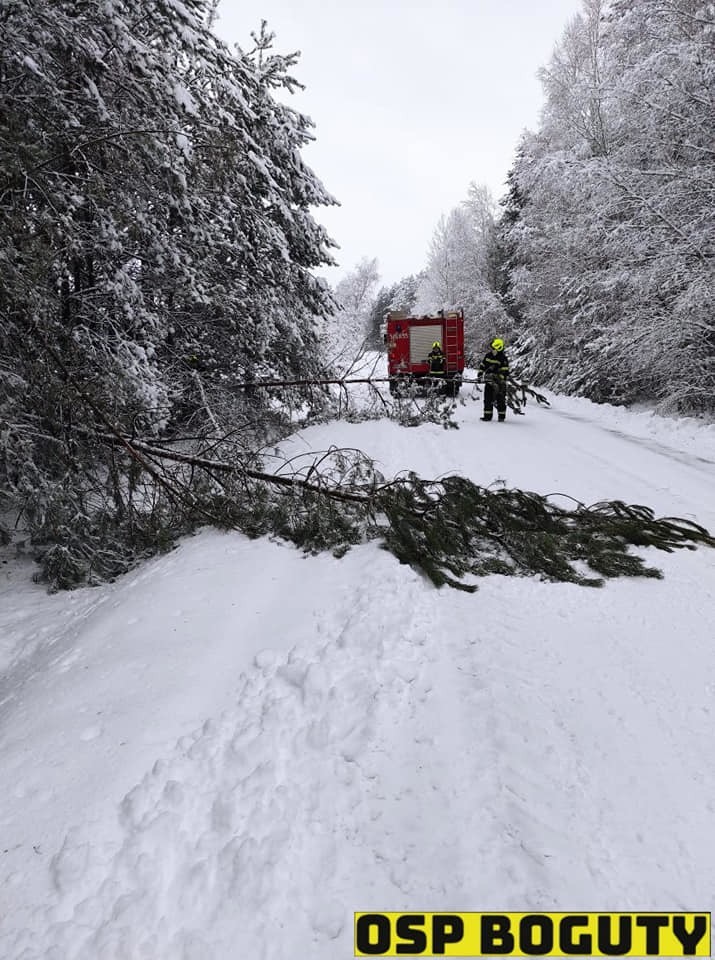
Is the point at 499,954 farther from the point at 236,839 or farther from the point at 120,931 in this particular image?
the point at 120,931

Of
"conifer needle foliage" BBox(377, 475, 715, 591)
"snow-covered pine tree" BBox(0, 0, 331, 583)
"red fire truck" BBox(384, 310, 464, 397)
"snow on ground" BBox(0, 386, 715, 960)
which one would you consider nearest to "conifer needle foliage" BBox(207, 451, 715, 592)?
"conifer needle foliage" BBox(377, 475, 715, 591)

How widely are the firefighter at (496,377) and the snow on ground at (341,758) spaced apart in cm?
714

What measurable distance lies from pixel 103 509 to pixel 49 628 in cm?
123

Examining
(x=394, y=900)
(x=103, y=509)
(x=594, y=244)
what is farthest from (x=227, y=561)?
(x=594, y=244)

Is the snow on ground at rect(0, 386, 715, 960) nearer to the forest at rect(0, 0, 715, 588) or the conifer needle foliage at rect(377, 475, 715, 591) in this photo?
the conifer needle foliage at rect(377, 475, 715, 591)

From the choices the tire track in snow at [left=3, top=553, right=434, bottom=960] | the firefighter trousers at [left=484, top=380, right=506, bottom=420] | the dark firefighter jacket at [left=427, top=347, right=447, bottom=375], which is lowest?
the tire track in snow at [left=3, top=553, right=434, bottom=960]

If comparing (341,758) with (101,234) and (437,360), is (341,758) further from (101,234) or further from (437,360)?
(437,360)

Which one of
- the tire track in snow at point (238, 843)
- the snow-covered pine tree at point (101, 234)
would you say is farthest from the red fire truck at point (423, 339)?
the tire track in snow at point (238, 843)

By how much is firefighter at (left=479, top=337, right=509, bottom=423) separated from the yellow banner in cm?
955

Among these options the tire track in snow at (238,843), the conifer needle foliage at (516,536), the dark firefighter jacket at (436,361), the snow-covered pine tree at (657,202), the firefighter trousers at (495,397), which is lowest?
the tire track in snow at (238,843)

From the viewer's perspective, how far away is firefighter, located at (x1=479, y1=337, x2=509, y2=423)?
1060 centimetres

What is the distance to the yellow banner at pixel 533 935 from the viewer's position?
153 cm

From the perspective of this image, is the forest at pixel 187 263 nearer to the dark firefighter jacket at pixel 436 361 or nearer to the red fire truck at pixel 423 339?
the dark firefighter jacket at pixel 436 361

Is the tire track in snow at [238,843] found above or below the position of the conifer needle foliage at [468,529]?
below
